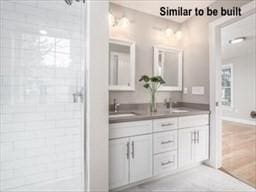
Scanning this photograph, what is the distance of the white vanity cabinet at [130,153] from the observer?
160 cm

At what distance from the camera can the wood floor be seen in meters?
2.07

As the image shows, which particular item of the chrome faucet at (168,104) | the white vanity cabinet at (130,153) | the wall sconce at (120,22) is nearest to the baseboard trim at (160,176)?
the white vanity cabinet at (130,153)

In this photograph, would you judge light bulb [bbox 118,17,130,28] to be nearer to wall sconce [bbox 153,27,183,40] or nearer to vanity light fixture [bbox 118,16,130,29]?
vanity light fixture [bbox 118,16,130,29]

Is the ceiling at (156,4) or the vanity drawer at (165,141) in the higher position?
the ceiling at (156,4)

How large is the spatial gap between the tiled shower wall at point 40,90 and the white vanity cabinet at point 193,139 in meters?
1.25

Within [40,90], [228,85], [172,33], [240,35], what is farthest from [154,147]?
[228,85]

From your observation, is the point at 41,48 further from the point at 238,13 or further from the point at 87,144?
A: the point at 238,13

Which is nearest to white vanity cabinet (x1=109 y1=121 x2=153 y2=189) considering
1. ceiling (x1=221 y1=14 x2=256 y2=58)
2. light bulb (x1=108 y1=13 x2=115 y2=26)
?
light bulb (x1=108 y1=13 x2=115 y2=26)

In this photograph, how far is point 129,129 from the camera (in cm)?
168

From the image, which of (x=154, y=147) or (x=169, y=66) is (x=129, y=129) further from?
(x=169, y=66)

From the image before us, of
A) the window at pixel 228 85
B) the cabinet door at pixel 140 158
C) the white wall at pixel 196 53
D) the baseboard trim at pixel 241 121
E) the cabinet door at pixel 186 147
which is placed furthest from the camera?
the window at pixel 228 85

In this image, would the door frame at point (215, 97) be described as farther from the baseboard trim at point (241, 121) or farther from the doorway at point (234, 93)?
the baseboard trim at point (241, 121)

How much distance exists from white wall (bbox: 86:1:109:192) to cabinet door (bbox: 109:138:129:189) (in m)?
0.14

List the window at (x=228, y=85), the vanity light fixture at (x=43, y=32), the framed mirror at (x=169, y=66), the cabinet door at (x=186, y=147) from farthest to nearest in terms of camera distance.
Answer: the window at (x=228, y=85)
the framed mirror at (x=169, y=66)
the cabinet door at (x=186, y=147)
the vanity light fixture at (x=43, y=32)
